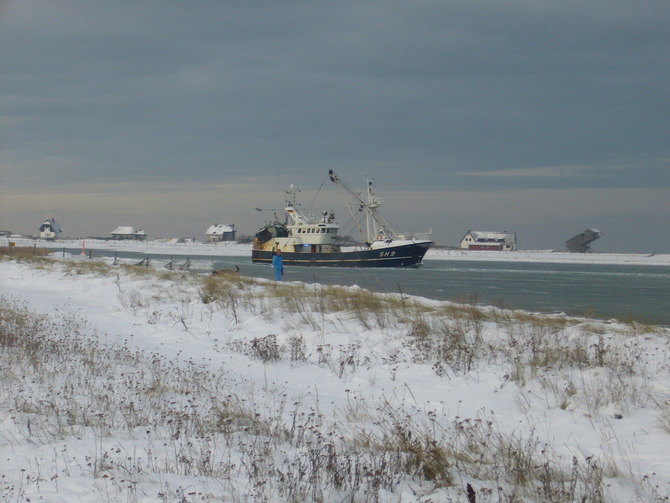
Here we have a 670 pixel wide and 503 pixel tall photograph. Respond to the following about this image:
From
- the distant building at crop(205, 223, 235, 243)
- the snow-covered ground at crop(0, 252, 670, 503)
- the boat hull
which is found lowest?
the snow-covered ground at crop(0, 252, 670, 503)

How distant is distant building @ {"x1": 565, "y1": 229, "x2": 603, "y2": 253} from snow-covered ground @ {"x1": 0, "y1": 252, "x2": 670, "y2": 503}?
101 metres

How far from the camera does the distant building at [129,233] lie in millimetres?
191750

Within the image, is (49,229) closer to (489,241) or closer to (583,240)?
(489,241)

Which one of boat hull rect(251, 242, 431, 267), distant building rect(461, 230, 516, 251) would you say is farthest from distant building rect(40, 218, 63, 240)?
boat hull rect(251, 242, 431, 267)

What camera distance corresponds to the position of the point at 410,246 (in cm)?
6297

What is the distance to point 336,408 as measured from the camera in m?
7.81

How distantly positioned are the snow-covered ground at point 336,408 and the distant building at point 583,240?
332ft

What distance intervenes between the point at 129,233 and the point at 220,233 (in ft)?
106

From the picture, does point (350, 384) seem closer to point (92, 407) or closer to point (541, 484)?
point (92, 407)

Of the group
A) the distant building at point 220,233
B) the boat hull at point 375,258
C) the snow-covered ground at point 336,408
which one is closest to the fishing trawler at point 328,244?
the boat hull at point 375,258

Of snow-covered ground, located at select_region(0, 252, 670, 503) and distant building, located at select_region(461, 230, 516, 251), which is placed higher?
distant building, located at select_region(461, 230, 516, 251)

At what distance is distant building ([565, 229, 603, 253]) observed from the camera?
107 meters

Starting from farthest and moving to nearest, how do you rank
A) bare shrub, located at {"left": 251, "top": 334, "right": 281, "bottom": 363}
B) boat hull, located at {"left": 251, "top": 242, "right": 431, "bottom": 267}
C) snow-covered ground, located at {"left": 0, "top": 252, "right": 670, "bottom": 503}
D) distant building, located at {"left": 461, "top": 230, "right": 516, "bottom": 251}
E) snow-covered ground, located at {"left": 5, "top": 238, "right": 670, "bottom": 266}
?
distant building, located at {"left": 461, "top": 230, "right": 516, "bottom": 251}, snow-covered ground, located at {"left": 5, "top": 238, "right": 670, "bottom": 266}, boat hull, located at {"left": 251, "top": 242, "right": 431, "bottom": 267}, bare shrub, located at {"left": 251, "top": 334, "right": 281, "bottom": 363}, snow-covered ground, located at {"left": 0, "top": 252, "right": 670, "bottom": 503}

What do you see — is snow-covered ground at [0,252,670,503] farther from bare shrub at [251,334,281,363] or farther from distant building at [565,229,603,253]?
distant building at [565,229,603,253]
